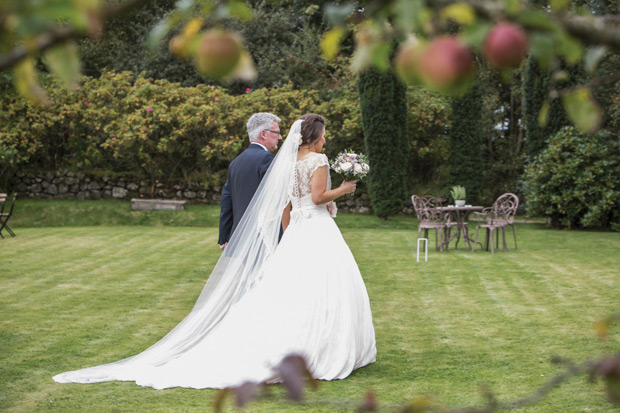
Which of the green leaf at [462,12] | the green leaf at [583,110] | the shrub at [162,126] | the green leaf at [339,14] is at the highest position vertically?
the shrub at [162,126]

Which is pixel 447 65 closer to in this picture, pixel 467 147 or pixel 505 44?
pixel 505 44

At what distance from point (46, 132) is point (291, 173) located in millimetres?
14728

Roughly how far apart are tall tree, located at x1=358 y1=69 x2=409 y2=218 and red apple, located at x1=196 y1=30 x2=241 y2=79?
16.6 metres

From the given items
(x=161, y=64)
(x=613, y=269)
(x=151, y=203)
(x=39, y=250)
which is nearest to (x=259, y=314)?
(x=613, y=269)

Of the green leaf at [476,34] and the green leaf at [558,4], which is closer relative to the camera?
the green leaf at [476,34]

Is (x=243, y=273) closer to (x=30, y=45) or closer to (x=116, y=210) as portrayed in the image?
(x=30, y=45)

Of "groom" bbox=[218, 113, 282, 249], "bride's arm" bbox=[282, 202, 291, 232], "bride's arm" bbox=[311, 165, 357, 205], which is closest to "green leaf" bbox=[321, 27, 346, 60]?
"bride's arm" bbox=[311, 165, 357, 205]

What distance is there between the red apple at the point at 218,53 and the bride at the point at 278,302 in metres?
3.87

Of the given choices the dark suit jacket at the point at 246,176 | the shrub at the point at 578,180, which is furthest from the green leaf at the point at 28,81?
the shrub at the point at 578,180

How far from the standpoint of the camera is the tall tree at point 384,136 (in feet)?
56.4

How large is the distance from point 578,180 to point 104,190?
12565 millimetres

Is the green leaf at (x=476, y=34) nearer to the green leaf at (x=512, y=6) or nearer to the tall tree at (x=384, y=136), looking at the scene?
the green leaf at (x=512, y=6)

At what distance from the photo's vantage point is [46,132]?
18219 millimetres

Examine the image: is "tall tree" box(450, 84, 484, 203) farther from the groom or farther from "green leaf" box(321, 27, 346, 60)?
"green leaf" box(321, 27, 346, 60)
